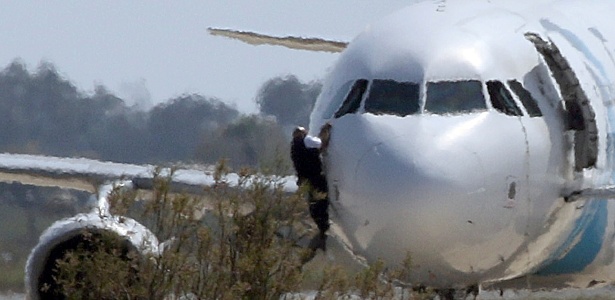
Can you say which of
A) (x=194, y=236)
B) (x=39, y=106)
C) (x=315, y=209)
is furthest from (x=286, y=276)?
(x=39, y=106)

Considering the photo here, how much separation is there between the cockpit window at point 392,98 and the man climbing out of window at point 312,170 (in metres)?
0.52

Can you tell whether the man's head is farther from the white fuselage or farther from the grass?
the grass

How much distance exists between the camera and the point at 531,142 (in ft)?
45.4

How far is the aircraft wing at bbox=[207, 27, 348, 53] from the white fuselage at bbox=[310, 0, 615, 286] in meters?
2.92

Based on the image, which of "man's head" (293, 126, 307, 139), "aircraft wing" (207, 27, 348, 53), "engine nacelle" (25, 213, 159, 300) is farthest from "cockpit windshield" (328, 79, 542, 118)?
"aircraft wing" (207, 27, 348, 53)

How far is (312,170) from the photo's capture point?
14.0 meters

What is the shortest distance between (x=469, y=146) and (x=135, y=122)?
16.3 meters

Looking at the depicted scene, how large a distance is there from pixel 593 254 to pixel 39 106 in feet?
58.7

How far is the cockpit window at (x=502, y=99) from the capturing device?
13984mm

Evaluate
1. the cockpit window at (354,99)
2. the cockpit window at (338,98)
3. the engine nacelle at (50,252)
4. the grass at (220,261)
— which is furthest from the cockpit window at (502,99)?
the engine nacelle at (50,252)

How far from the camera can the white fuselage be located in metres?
13.1

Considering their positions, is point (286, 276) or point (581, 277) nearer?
point (286, 276)

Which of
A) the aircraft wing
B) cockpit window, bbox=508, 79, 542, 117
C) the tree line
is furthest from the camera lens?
the tree line

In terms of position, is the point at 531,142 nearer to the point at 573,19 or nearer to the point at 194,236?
the point at 573,19
